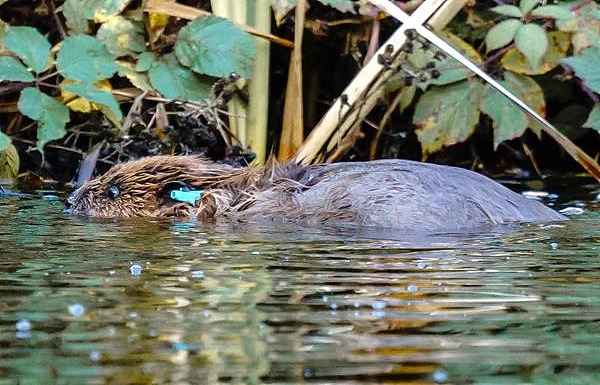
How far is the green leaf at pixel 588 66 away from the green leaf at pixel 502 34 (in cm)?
31

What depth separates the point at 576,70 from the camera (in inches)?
248

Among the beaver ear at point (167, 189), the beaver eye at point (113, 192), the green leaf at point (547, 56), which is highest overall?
the green leaf at point (547, 56)

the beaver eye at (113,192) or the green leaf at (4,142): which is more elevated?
the green leaf at (4,142)

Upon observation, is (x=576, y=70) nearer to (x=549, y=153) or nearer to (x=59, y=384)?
(x=549, y=153)

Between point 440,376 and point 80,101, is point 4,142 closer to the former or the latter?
point 80,101

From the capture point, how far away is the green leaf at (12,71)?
5.98 m

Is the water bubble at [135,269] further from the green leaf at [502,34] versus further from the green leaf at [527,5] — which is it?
the green leaf at [527,5]

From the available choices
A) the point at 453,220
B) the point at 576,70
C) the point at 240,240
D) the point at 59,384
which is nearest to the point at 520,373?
the point at 59,384

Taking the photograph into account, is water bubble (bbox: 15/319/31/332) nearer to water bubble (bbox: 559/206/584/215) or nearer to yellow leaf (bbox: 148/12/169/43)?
water bubble (bbox: 559/206/584/215)

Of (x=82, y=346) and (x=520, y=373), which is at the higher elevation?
(x=520, y=373)

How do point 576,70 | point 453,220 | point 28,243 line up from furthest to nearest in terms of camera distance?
1. point 576,70
2. point 453,220
3. point 28,243

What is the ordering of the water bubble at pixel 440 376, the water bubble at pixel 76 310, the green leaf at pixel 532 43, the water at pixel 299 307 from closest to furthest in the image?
the water bubble at pixel 440 376 → the water at pixel 299 307 → the water bubble at pixel 76 310 → the green leaf at pixel 532 43

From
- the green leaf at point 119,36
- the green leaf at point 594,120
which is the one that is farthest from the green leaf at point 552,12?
the green leaf at point 119,36

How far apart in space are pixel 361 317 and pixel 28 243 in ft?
6.09
